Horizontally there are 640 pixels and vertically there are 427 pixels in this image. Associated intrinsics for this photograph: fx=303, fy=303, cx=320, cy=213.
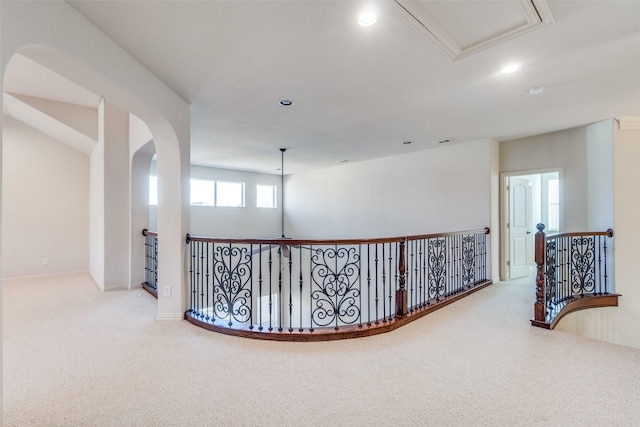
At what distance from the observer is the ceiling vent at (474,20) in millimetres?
1971

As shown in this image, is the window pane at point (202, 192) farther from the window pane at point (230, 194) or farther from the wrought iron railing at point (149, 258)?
the wrought iron railing at point (149, 258)

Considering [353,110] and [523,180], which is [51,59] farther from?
[523,180]

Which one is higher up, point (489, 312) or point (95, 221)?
point (95, 221)

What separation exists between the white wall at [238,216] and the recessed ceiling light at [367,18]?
22.1 ft

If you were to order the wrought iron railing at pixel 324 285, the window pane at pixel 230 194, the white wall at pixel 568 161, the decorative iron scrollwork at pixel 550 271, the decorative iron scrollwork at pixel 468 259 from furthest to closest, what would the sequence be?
the window pane at pixel 230 194 → the decorative iron scrollwork at pixel 468 259 → the white wall at pixel 568 161 → the decorative iron scrollwork at pixel 550 271 → the wrought iron railing at pixel 324 285

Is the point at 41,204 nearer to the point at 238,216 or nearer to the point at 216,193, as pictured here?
the point at 216,193

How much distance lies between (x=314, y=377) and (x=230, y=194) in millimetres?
7133

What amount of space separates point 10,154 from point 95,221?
1939 mm

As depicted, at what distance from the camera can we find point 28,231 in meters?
5.68

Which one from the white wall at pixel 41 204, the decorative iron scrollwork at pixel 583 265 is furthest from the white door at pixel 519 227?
the white wall at pixel 41 204

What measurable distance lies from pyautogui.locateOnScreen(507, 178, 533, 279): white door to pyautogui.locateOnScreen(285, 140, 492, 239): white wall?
0.79 metres

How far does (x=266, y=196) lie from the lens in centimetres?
967

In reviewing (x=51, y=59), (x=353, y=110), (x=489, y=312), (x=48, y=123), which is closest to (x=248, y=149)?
(x=353, y=110)

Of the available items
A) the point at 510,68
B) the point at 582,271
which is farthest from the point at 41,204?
the point at 582,271
